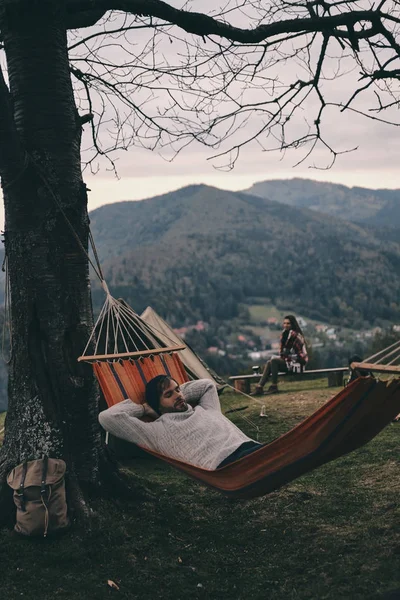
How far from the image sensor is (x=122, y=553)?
352 cm

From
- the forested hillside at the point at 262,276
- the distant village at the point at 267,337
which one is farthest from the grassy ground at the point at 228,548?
the forested hillside at the point at 262,276

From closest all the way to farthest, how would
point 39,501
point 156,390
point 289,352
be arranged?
point 39,501 < point 156,390 < point 289,352

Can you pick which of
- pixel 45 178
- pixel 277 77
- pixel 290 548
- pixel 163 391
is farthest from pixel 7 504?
pixel 277 77

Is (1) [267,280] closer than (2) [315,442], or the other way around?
(2) [315,442]

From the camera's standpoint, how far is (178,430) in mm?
3754

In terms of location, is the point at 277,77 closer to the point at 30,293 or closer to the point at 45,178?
the point at 45,178

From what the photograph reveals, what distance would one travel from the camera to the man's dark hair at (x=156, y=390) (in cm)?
400

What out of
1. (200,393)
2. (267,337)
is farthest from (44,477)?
(267,337)

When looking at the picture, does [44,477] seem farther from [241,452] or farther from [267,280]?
[267,280]

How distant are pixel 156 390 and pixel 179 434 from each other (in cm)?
37

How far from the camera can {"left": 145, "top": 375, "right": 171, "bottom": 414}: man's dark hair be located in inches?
158

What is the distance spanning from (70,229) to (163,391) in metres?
1.06

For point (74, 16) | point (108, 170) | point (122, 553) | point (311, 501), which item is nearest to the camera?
point (122, 553)

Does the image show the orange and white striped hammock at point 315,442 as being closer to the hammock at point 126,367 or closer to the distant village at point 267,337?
the hammock at point 126,367
